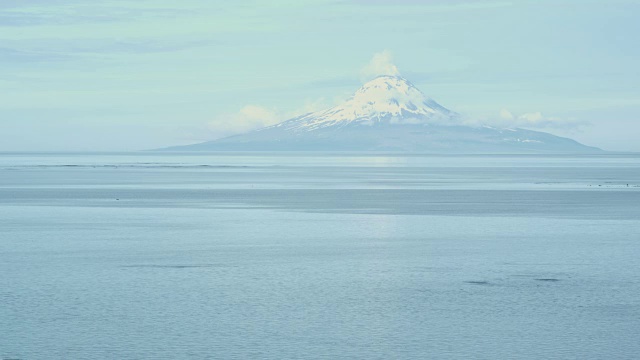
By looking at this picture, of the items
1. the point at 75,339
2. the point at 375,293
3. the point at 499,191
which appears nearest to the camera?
the point at 75,339

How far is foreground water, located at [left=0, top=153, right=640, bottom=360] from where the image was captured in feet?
51.9

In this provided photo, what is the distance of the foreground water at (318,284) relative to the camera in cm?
1583

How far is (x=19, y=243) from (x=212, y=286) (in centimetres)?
993

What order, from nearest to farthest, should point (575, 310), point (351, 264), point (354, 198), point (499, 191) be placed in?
point (575, 310), point (351, 264), point (354, 198), point (499, 191)

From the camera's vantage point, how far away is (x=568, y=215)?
3959cm

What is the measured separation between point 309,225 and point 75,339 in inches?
772

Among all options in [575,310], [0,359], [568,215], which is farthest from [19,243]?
[568,215]

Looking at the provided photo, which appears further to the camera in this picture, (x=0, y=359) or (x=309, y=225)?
(x=309, y=225)

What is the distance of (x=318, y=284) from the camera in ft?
70.3

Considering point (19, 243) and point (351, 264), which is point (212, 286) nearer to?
point (351, 264)

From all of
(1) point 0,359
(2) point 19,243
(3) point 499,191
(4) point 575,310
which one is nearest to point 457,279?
(4) point 575,310

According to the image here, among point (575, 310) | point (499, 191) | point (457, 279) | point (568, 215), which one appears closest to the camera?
point (575, 310)

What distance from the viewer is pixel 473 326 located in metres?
17.0

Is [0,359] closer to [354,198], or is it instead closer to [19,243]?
[19,243]
